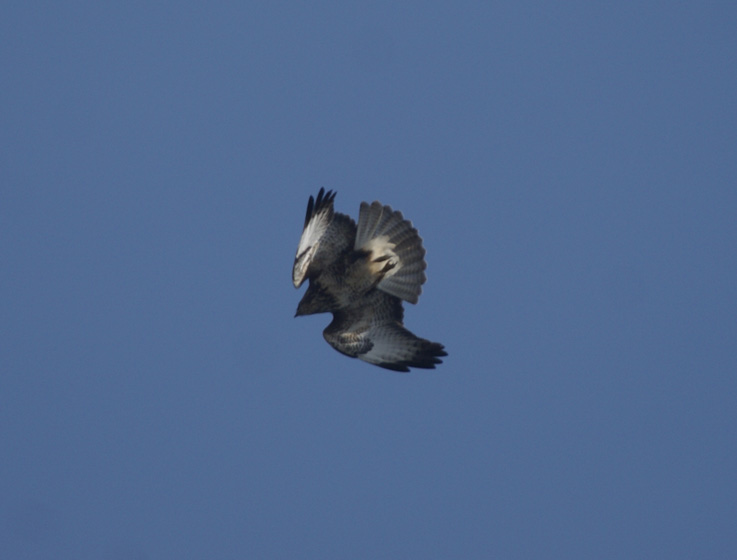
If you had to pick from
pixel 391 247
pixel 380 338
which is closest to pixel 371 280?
pixel 391 247

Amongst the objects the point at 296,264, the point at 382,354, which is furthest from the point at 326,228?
the point at 382,354

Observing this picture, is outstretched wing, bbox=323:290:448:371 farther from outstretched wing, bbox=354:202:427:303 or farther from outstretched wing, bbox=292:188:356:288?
outstretched wing, bbox=292:188:356:288

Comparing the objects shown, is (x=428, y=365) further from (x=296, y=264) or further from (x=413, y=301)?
(x=296, y=264)

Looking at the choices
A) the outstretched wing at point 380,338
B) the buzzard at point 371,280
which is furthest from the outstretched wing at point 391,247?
the outstretched wing at point 380,338

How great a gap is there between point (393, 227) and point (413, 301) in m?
0.69

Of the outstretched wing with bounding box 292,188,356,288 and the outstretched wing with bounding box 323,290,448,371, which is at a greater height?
the outstretched wing with bounding box 292,188,356,288

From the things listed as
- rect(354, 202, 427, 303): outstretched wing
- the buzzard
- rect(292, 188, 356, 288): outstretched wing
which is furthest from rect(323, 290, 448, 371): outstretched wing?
rect(292, 188, 356, 288): outstretched wing

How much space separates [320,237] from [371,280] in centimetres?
59

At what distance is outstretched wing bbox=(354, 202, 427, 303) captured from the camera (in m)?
8.48

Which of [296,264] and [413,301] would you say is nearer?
[296,264]

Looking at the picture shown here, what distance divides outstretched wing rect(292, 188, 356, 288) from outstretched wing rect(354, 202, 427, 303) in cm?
13

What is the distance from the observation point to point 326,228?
27.7ft

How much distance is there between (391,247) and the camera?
853cm

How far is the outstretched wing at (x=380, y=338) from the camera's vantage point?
839 centimetres
